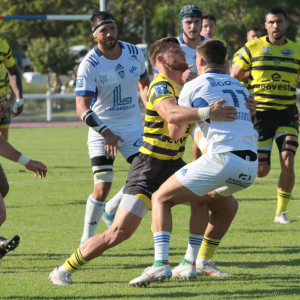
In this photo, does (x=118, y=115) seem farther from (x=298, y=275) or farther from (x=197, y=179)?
(x=298, y=275)

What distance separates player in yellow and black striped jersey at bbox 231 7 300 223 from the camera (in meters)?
7.66

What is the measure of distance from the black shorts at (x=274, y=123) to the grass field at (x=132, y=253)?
108 cm

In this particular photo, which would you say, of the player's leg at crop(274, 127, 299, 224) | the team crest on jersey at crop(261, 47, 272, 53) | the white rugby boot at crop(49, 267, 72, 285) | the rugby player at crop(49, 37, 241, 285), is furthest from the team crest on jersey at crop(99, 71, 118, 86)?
the player's leg at crop(274, 127, 299, 224)

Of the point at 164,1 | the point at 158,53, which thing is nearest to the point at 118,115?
the point at 158,53

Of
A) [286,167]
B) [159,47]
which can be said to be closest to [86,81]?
[159,47]

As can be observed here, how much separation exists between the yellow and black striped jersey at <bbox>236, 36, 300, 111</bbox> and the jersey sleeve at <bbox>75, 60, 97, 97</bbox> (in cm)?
249

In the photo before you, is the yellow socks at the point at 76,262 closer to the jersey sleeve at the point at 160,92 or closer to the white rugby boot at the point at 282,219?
the jersey sleeve at the point at 160,92

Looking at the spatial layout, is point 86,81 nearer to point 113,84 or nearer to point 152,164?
point 113,84

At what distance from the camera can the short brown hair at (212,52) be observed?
462cm

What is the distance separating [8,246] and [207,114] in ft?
6.31

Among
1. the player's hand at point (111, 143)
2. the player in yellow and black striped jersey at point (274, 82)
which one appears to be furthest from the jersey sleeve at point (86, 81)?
the player in yellow and black striped jersey at point (274, 82)

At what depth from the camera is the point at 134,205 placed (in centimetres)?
472

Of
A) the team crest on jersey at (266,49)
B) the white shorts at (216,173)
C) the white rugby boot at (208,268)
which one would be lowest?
the white rugby boot at (208,268)

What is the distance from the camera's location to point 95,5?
49.2m
